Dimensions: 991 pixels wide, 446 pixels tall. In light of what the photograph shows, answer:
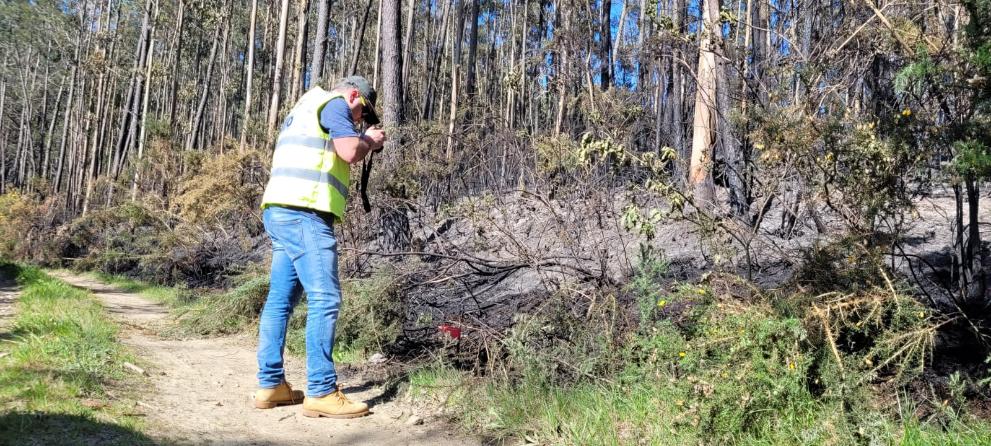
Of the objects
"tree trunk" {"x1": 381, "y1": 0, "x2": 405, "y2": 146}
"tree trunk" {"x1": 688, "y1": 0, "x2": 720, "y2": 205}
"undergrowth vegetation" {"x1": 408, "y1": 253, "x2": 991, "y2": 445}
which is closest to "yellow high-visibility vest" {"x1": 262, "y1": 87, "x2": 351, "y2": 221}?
"undergrowth vegetation" {"x1": 408, "y1": 253, "x2": 991, "y2": 445}

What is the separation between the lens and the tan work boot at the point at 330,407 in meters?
3.81

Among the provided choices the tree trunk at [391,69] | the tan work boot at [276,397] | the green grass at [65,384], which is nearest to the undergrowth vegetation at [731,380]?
the tan work boot at [276,397]

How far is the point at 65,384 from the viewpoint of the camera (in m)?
3.62

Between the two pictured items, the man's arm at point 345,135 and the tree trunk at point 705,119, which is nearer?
the man's arm at point 345,135

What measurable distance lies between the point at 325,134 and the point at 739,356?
94.6 inches

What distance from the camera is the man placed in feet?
12.5

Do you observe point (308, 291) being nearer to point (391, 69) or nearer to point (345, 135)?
point (345, 135)

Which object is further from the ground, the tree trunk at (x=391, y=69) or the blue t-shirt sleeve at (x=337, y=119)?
the tree trunk at (x=391, y=69)

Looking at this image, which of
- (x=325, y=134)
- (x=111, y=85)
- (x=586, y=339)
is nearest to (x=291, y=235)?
(x=325, y=134)

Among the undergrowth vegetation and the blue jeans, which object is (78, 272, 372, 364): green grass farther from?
the undergrowth vegetation

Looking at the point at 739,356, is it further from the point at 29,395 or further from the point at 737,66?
the point at 29,395

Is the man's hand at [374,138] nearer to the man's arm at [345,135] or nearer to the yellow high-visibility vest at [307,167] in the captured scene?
the man's arm at [345,135]

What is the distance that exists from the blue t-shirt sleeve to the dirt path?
153 cm

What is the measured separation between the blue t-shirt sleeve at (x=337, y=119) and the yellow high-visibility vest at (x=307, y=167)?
41 millimetres
